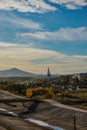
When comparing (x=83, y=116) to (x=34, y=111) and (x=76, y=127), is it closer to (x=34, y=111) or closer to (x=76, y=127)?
(x=76, y=127)

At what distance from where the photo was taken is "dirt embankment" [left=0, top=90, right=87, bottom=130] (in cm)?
6919

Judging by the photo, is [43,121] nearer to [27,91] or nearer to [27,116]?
[27,116]

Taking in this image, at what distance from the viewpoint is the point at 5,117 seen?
83312mm

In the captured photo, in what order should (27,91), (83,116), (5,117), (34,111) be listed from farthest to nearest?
(27,91)
(34,111)
(5,117)
(83,116)

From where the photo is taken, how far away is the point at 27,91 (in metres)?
146

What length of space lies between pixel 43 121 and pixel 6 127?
37.9 ft

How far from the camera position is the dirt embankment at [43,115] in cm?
6919

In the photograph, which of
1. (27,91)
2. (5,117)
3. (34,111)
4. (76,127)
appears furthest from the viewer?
(27,91)

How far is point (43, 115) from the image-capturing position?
3440 inches

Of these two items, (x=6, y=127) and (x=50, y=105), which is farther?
(x=50, y=105)

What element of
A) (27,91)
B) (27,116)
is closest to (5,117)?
(27,116)

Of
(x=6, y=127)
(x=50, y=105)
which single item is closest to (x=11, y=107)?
(x=50, y=105)

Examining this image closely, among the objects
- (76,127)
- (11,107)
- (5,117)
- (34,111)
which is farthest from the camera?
(11,107)

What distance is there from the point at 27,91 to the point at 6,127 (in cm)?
7832
